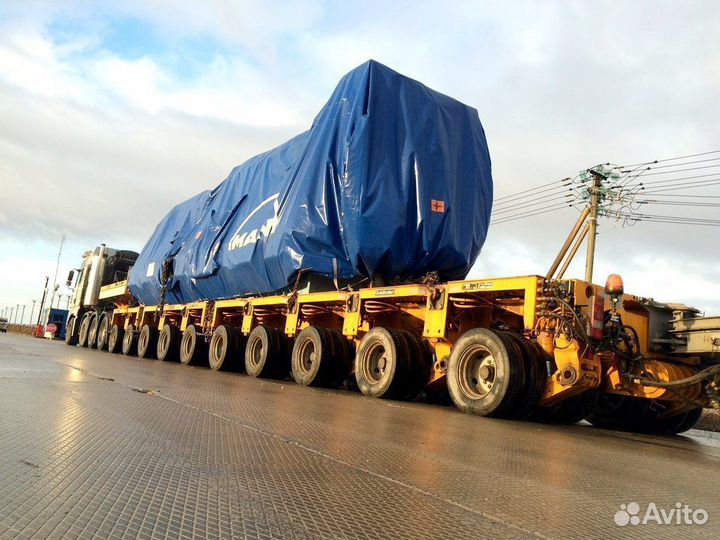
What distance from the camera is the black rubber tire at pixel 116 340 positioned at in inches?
687

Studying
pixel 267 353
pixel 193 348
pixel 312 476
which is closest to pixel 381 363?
pixel 267 353

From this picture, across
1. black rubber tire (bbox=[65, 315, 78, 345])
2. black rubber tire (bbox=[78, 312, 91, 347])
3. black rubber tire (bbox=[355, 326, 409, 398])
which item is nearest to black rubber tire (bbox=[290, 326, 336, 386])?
black rubber tire (bbox=[355, 326, 409, 398])

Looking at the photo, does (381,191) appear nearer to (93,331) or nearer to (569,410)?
(569,410)

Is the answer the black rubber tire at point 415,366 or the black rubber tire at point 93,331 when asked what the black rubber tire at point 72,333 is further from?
the black rubber tire at point 415,366

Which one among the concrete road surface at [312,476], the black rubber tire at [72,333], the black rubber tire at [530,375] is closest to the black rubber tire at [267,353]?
the concrete road surface at [312,476]

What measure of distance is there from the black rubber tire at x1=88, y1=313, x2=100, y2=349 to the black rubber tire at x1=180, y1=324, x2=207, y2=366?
7.73 m

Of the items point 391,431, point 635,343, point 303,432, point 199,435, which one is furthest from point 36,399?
point 635,343

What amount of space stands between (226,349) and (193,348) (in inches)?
79.4

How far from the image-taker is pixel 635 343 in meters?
6.16

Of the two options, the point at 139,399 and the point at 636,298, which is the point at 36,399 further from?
the point at 636,298

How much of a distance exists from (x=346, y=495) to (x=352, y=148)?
603 centimetres

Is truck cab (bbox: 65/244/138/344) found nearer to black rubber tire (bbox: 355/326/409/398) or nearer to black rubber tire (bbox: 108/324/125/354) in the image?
black rubber tire (bbox: 108/324/125/354)

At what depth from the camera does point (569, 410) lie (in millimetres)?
6605

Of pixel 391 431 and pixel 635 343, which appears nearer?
pixel 391 431
